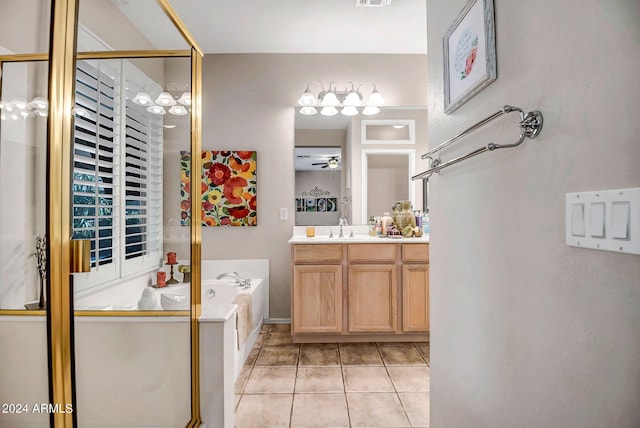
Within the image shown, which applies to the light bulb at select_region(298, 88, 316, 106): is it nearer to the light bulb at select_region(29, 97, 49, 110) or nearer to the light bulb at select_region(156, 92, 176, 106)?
the light bulb at select_region(156, 92, 176, 106)

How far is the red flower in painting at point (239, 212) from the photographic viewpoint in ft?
10.6

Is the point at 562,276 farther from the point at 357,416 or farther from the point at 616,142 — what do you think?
the point at 357,416

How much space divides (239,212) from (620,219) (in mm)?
2966

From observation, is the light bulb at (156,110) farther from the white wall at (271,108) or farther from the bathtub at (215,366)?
the white wall at (271,108)

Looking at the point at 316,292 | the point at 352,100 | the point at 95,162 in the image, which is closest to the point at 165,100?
the point at 95,162

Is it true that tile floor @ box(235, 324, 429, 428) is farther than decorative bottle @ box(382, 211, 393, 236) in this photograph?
No

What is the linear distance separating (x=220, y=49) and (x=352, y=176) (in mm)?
1677

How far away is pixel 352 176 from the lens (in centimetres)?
327

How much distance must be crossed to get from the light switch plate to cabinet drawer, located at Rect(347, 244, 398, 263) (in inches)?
82.3

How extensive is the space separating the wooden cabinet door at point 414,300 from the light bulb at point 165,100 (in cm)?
207

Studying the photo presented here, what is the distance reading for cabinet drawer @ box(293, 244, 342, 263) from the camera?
273 centimetres

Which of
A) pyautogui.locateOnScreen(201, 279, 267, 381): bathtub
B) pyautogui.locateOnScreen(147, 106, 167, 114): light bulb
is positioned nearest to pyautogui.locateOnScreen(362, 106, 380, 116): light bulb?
pyautogui.locateOnScreen(201, 279, 267, 381): bathtub

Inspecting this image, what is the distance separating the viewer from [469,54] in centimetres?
110

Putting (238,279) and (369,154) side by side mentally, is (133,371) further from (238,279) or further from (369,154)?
(369,154)
